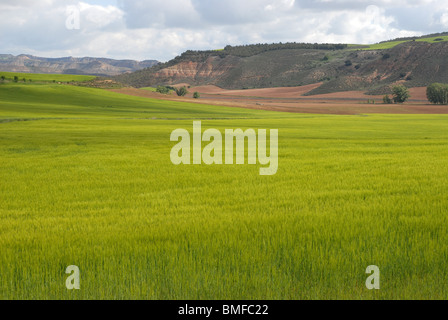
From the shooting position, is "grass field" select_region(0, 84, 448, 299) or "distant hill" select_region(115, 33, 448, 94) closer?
"grass field" select_region(0, 84, 448, 299)

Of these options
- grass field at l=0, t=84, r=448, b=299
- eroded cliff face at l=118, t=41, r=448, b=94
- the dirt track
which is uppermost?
eroded cliff face at l=118, t=41, r=448, b=94

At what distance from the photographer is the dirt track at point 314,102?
8631 cm

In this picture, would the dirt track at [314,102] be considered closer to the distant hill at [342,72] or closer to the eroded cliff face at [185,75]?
the distant hill at [342,72]

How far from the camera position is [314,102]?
363ft

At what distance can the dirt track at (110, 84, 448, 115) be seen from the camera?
86312mm

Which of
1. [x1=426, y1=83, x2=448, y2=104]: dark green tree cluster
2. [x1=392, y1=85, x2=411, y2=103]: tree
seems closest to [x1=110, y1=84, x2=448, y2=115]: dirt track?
[x1=426, y1=83, x2=448, y2=104]: dark green tree cluster

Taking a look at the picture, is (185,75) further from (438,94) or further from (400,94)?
(438,94)

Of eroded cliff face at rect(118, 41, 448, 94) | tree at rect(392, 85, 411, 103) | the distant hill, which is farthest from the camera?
the distant hill

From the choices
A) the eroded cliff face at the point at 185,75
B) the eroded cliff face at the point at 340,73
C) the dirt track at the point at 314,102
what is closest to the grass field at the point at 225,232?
the dirt track at the point at 314,102

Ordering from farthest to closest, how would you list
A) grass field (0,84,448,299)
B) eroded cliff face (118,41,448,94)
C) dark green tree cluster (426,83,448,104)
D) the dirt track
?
eroded cliff face (118,41,448,94)
dark green tree cluster (426,83,448,104)
the dirt track
grass field (0,84,448,299)

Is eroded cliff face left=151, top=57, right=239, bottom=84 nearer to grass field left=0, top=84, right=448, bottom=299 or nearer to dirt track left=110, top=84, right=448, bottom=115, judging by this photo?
dirt track left=110, top=84, right=448, bottom=115

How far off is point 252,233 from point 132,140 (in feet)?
76.5
